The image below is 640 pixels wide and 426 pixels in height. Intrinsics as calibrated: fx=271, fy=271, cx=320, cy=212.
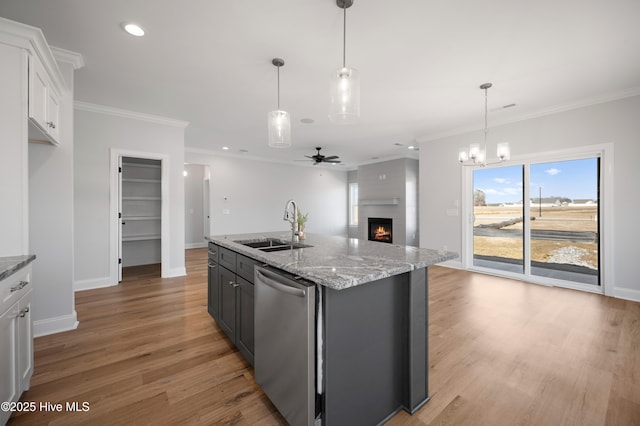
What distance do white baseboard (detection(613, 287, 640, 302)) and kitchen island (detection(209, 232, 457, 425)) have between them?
3644mm

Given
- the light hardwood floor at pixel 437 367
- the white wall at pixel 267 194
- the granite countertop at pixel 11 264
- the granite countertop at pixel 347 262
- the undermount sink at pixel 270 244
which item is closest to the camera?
the granite countertop at pixel 347 262

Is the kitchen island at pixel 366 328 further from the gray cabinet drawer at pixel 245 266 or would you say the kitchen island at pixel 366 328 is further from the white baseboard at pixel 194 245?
the white baseboard at pixel 194 245

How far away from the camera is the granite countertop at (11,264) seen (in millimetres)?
1370

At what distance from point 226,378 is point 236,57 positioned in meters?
2.87

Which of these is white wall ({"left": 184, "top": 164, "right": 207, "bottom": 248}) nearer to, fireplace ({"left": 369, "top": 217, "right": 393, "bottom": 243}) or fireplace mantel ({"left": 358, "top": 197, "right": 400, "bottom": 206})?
fireplace mantel ({"left": 358, "top": 197, "right": 400, "bottom": 206})

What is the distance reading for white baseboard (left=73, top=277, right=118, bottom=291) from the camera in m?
3.86

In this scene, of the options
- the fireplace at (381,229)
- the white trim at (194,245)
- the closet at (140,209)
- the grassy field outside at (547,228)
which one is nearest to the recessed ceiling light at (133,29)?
the closet at (140,209)

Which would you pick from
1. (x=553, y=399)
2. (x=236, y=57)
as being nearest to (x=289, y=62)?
(x=236, y=57)

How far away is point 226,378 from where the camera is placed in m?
1.92

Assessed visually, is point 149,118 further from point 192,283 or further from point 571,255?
point 571,255

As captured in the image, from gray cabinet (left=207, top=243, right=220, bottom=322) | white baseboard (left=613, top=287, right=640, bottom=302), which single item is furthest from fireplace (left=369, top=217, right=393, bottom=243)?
gray cabinet (left=207, top=243, right=220, bottom=322)

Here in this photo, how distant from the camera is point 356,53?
2650mm

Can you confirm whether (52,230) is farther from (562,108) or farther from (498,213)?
(562,108)

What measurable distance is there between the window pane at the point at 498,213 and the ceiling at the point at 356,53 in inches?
41.3
